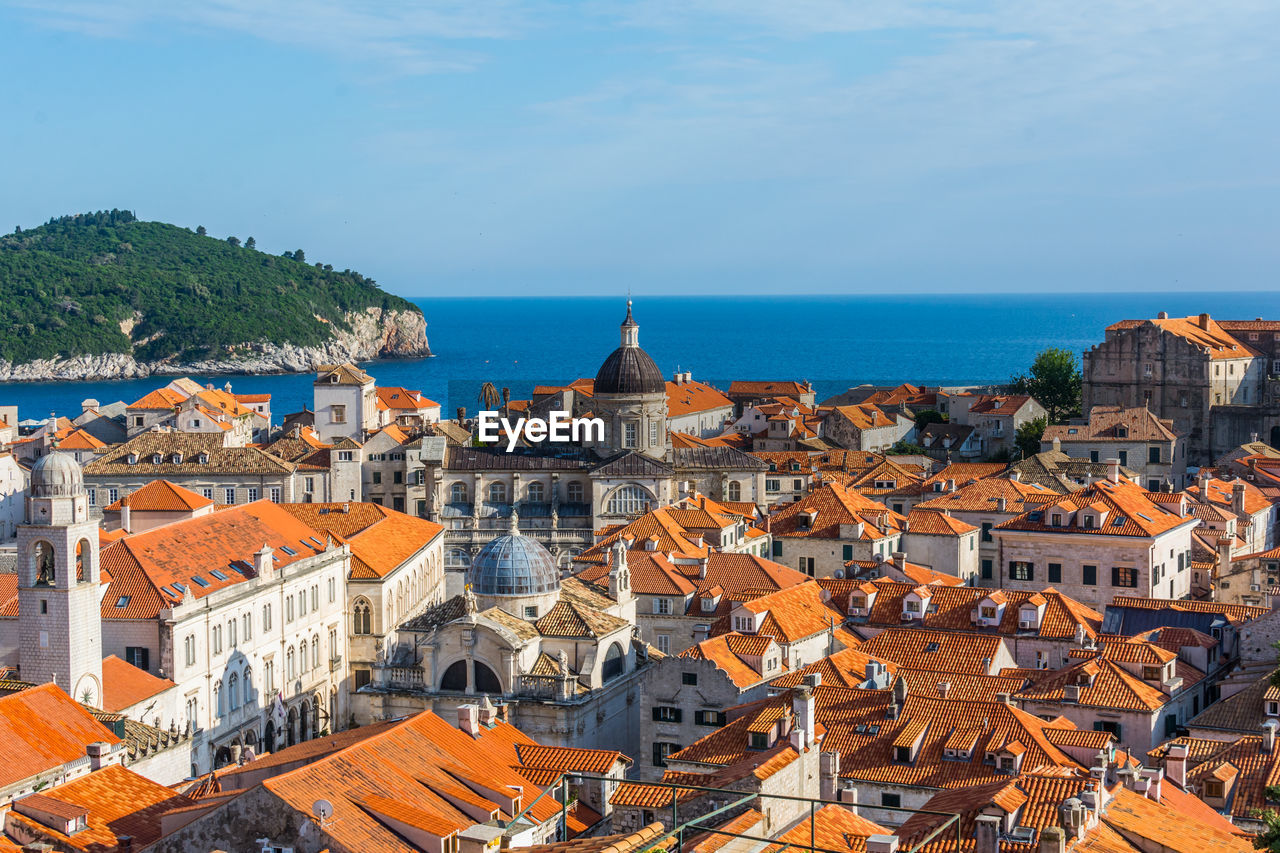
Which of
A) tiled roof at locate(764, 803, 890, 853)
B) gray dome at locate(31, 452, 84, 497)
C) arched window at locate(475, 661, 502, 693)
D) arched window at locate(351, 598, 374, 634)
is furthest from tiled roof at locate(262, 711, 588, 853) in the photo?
arched window at locate(351, 598, 374, 634)

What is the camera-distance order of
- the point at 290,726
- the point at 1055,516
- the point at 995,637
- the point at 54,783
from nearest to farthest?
the point at 54,783 < the point at 995,637 < the point at 290,726 < the point at 1055,516

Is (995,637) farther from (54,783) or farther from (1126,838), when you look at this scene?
(54,783)

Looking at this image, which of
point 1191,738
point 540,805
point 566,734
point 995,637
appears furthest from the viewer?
point 995,637

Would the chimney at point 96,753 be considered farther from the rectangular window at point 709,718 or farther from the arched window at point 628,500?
the arched window at point 628,500

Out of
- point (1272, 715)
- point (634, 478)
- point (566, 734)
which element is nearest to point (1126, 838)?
point (1272, 715)

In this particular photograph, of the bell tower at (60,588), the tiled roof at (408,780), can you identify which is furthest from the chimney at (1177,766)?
the bell tower at (60,588)

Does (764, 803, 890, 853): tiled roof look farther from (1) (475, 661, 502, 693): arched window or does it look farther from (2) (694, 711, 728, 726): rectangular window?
(1) (475, 661, 502, 693): arched window

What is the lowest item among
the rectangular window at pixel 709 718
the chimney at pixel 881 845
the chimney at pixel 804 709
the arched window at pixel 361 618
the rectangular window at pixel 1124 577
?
the arched window at pixel 361 618
